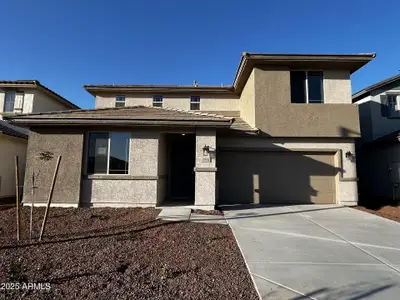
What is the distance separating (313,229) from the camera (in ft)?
23.2

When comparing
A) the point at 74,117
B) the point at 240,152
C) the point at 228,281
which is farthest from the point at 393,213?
the point at 74,117

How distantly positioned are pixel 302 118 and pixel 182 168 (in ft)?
21.9

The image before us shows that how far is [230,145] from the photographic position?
37.9 feet

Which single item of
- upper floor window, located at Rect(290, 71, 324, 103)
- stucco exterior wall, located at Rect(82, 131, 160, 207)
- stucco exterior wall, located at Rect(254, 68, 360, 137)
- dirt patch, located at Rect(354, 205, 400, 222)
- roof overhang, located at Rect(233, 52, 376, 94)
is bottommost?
dirt patch, located at Rect(354, 205, 400, 222)

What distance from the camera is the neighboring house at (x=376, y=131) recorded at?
13484 mm

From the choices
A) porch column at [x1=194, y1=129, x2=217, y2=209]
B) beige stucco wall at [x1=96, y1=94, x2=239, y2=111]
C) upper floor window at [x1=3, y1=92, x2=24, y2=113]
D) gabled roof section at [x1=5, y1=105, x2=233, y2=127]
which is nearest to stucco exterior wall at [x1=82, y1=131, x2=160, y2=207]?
gabled roof section at [x1=5, y1=105, x2=233, y2=127]

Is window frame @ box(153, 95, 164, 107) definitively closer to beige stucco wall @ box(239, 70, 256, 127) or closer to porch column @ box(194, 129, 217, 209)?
beige stucco wall @ box(239, 70, 256, 127)

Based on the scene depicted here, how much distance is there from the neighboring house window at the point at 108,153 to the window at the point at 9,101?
10868 millimetres

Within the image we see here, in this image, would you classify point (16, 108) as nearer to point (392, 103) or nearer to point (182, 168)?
point (182, 168)

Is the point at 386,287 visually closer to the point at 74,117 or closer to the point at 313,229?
the point at 313,229

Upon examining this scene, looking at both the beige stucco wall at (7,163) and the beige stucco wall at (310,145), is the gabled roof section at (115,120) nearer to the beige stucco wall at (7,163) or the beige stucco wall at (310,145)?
the beige stucco wall at (310,145)

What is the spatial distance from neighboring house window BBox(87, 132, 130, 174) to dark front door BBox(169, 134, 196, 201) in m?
3.99

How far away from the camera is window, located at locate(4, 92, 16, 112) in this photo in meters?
16.6

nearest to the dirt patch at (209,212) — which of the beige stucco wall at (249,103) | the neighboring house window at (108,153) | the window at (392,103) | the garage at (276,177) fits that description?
the garage at (276,177)
